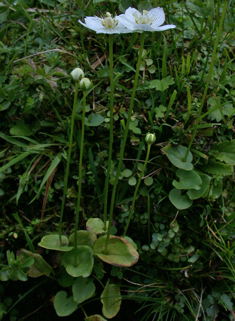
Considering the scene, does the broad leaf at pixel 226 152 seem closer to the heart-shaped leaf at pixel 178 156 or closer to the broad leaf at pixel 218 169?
the broad leaf at pixel 218 169

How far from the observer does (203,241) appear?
1485 millimetres

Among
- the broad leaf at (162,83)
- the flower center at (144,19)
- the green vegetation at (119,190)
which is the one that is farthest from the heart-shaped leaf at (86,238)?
the flower center at (144,19)

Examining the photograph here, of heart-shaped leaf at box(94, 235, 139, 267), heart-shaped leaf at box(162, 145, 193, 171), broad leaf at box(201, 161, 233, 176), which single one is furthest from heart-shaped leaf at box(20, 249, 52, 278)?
broad leaf at box(201, 161, 233, 176)

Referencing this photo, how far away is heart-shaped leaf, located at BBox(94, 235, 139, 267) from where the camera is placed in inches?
50.4

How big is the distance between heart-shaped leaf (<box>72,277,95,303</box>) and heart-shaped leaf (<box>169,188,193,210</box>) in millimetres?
524

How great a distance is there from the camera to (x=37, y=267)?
1.37 metres

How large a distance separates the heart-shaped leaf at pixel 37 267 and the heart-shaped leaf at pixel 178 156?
76cm

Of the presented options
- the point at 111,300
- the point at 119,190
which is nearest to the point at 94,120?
the point at 119,190

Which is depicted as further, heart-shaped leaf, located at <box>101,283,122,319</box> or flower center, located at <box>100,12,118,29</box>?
heart-shaped leaf, located at <box>101,283,122,319</box>

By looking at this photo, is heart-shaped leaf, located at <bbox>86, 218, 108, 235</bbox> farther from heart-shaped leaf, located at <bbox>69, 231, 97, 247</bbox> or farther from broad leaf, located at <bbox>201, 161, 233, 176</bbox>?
broad leaf, located at <bbox>201, 161, 233, 176</bbox>

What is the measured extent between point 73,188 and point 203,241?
70cm

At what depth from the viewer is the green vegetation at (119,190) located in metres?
1.38

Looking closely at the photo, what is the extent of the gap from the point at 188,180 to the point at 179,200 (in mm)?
108

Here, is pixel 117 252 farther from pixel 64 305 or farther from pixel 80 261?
pixel 64 305
